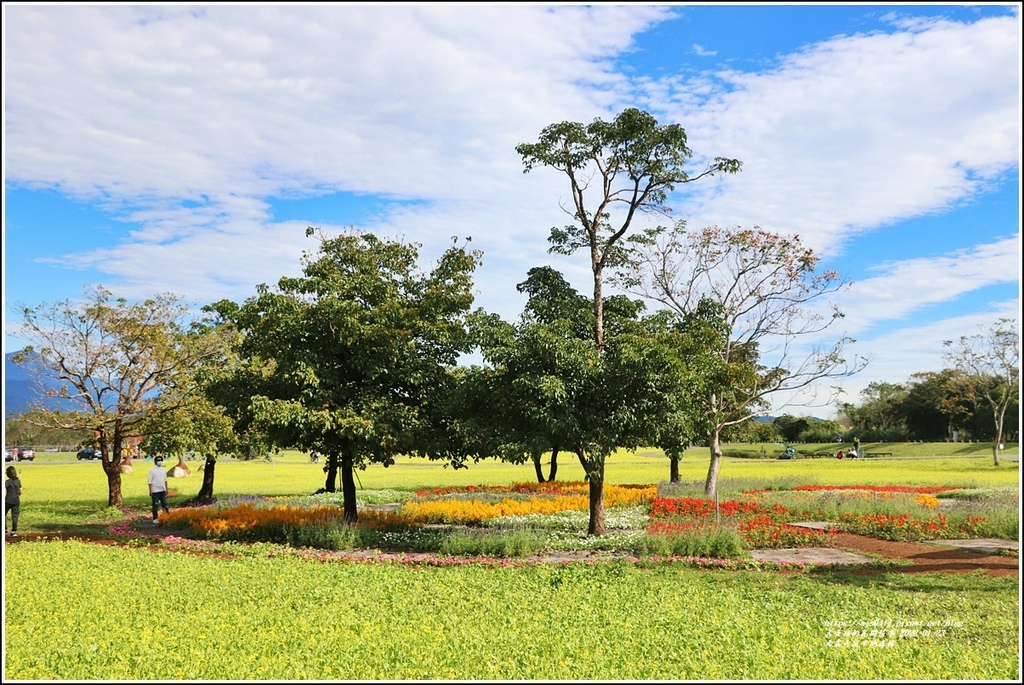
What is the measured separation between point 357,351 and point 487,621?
36.6 ft

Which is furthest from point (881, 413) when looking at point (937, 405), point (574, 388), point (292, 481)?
point (574, 388)

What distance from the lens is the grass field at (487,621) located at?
745 centimetres

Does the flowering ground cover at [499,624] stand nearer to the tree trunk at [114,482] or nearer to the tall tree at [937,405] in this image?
the tree trunk at [114,482]

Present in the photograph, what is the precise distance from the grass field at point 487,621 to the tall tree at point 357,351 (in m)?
4.39

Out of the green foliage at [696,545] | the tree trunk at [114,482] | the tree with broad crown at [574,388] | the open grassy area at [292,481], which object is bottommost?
the open grassy area at [292,481]

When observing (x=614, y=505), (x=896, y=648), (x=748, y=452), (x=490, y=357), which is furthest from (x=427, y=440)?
(x=748, y=452)

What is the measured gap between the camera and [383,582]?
12133 millimetres

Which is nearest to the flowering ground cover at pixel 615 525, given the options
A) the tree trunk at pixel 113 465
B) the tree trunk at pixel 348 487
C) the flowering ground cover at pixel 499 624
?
the tree trunk at pixel 348 487

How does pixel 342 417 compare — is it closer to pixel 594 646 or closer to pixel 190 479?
pixel 594 646

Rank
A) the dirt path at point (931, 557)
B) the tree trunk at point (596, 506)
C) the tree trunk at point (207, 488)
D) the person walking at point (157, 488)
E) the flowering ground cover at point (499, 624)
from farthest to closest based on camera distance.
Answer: the tree trunk at point (207, 488) → the person walking at point (157, 488) → the tree trunk at point (596, 506) → the dirt path at point (931, 557) → the flowering ground cover at point (499, 624)

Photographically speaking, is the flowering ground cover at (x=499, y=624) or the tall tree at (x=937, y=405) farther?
the tall tree at (x=937, y=405)

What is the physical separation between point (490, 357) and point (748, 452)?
7073 cm

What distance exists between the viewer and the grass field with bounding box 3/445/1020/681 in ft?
24.4

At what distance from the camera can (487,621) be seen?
934cm
